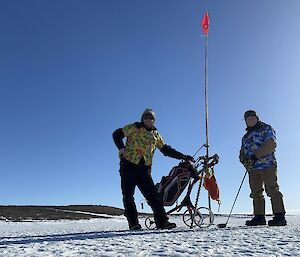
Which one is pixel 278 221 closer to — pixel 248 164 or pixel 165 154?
pixel 248 164

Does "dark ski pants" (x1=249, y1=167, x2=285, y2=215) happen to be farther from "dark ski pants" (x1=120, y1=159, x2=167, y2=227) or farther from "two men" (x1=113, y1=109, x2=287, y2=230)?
"dark ski pants" (x1=120, y1=159, x2=167, y2=227)

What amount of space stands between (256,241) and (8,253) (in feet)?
7.04

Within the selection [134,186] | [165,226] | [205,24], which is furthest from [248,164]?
[205,24]

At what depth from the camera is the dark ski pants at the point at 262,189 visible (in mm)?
6465

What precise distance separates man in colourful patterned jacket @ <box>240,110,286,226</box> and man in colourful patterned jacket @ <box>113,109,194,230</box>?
168 cm

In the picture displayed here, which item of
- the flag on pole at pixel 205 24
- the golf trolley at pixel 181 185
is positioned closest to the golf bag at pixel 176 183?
the golf trolley at pixel 181 185

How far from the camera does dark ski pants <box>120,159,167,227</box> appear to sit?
20.4ft

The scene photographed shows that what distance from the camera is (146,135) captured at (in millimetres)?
6535

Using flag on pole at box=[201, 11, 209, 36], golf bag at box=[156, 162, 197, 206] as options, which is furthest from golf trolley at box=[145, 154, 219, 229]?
flag on pole at box=[201, 11, 209, 36]

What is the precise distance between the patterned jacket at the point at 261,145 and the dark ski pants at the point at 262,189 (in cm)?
12

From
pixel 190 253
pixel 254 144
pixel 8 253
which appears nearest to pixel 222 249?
pixel 190 253

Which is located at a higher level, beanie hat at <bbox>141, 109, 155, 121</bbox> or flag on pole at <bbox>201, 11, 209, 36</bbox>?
flag on pole at <bbox>201, 11, 209, 36</bbox>

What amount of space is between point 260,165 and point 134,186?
218 cm

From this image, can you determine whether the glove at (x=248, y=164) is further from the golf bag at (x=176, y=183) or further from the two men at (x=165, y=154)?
the golf bag at (x=176, y=183)
